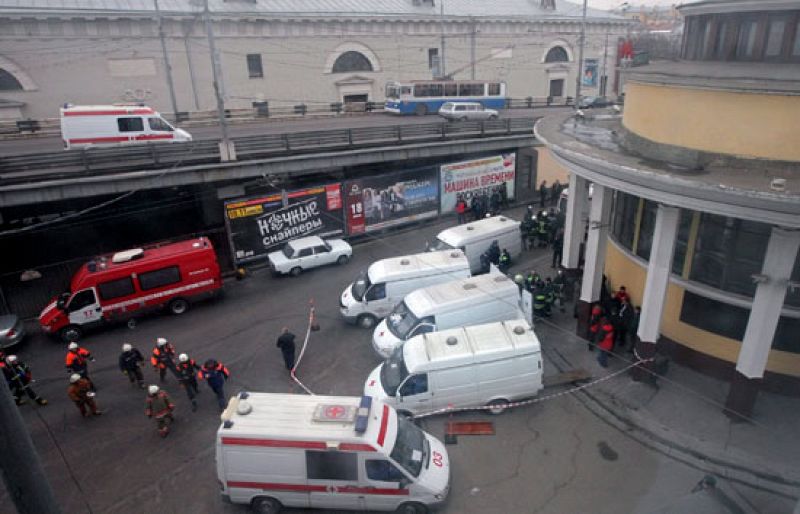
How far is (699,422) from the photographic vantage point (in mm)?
10922

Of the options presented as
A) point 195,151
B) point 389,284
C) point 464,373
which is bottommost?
point 464,373

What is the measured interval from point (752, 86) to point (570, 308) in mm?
8361

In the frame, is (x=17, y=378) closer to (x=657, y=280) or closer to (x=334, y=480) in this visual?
(x=334, y=480)

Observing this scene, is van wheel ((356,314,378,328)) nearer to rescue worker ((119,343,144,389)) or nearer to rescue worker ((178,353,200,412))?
rescue worker ((178,353,200,412))

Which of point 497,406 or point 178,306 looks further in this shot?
point 178,306

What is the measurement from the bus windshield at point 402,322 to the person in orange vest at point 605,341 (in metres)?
4.86

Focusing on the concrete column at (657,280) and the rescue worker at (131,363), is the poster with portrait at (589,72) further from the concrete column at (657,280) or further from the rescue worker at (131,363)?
the rescue worker at (131,363)

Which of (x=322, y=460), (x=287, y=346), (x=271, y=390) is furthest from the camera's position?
(x=287, y=346)

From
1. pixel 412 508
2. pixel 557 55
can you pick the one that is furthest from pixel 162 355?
pixel 557 55

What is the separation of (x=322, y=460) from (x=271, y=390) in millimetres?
4834

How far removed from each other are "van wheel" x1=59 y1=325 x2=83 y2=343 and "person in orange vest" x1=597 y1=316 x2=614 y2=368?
15658mm

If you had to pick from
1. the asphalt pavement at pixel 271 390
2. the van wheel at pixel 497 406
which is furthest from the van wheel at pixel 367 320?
the van wheel at pixel 497 406

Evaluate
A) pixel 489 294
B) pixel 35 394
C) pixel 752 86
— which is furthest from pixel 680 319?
pixel 35 394

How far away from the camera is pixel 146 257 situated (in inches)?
645
